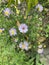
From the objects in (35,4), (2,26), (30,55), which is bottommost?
(30,55)

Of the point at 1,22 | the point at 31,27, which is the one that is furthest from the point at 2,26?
the point at 31,27

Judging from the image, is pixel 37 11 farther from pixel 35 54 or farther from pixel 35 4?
pixel 35 54

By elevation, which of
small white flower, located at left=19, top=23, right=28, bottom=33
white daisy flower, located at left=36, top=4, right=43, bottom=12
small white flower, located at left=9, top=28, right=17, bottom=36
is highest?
white daisy flower, located at left=36, top=4, right=43, bottom=12

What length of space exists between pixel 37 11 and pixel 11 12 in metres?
0.32

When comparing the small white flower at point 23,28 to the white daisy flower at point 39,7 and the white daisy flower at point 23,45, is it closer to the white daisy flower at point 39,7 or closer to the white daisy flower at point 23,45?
the white daisy flower at point 23,45

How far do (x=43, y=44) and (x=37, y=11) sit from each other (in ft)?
1.43

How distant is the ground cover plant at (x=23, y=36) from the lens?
2686 millimetres

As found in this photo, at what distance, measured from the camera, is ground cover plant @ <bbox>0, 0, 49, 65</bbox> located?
2.69m

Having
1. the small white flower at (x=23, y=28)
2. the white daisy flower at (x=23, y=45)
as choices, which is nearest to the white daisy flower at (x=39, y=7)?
the small white flower at (x=23, y=28)

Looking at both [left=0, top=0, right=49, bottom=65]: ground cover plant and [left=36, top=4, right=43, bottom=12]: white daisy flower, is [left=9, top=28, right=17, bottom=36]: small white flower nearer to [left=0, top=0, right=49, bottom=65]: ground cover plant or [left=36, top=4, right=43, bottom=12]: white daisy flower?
[left=0, top=0, right=49, bottom=65]: ground cover plant

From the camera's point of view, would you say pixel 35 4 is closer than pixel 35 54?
No

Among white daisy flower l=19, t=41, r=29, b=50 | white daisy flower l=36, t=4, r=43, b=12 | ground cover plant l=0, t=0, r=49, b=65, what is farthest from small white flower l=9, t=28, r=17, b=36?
white daisy flower l=36, t=4, r=43, b=12

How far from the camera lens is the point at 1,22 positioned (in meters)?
2.93

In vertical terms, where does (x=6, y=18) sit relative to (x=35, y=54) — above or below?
above
